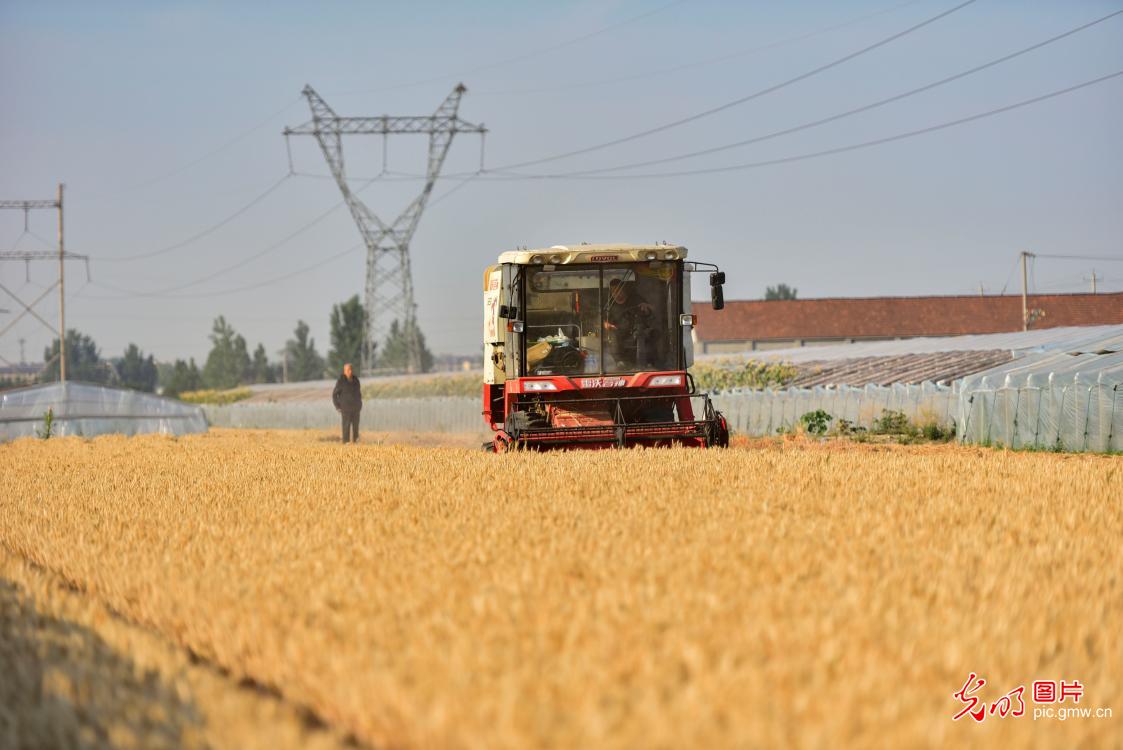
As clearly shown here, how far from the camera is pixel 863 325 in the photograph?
6900 centimetres

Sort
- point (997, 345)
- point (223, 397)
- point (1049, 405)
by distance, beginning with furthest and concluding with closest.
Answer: point (223, 397) → point (997, 345) → point (1049, 405)

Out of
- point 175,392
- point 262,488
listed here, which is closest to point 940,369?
point 262,488

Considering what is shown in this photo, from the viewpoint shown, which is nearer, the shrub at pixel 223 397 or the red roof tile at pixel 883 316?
the red roof tile at pixel 883 316

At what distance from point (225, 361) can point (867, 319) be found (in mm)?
83633

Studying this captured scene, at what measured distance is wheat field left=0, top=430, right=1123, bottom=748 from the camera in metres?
3.64

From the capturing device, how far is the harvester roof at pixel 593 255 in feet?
55.2

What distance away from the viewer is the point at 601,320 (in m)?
17.2

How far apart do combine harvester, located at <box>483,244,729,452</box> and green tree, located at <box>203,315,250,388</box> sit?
11891 cm

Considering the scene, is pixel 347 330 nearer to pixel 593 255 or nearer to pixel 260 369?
pixel 260 369

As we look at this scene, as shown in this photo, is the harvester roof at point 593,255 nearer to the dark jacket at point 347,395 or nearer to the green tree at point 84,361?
the dark jacket at point 347,395

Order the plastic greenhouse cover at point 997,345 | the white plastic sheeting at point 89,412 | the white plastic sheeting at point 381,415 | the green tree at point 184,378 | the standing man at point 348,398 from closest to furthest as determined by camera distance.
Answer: the standing man at point 348,398 < the plastic greenhouse cover at point 997,345 < the white plastic sheeting at point 89,412 < the white plastic sheeting at point 381,415 < the green tree at point 184,378

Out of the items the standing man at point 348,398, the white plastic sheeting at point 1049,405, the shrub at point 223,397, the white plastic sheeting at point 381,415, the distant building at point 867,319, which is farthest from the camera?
the shrub at point 223,397

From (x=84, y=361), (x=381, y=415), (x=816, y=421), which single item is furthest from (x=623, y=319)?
(x=84, y=361)

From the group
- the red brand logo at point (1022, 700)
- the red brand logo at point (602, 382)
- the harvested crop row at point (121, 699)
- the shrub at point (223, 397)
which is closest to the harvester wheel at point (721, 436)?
the red brand logo at point (602, 382)
